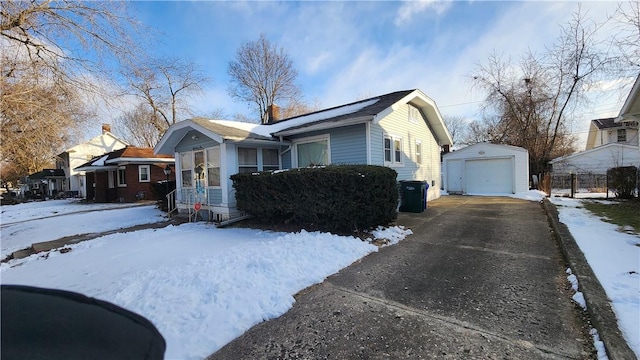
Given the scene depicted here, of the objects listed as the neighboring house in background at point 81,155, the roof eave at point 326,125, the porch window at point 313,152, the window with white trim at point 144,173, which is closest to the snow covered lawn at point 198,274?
the roof eave at point 326,125

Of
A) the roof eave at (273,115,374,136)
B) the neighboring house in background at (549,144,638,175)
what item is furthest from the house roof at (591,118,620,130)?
the roof eave at (273,115,374,136)

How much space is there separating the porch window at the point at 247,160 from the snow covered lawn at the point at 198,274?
3007mm

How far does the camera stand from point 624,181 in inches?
449

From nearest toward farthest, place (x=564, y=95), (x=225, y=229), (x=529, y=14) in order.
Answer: (x=225, y=229) → (x=529, y=14) → (x=564, y=95)

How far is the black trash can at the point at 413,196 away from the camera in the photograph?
9891mm

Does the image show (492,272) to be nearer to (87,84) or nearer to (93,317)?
(93,317)

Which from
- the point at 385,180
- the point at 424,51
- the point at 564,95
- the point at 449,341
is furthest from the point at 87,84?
the point at 564,95

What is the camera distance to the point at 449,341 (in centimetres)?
271

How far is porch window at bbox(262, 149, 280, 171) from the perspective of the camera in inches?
426

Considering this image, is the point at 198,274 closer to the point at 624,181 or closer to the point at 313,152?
the point at 313,152

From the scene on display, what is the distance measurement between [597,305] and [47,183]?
5774cm

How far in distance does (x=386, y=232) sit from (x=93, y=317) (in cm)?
636

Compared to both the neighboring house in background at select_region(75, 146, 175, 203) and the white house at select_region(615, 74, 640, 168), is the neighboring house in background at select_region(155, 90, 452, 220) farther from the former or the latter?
the neighboring house in background at select_region(75, 146, 175, 203)

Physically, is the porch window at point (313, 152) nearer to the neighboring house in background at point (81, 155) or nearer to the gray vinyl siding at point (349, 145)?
the gray vinyl siding at point (349, 145)
